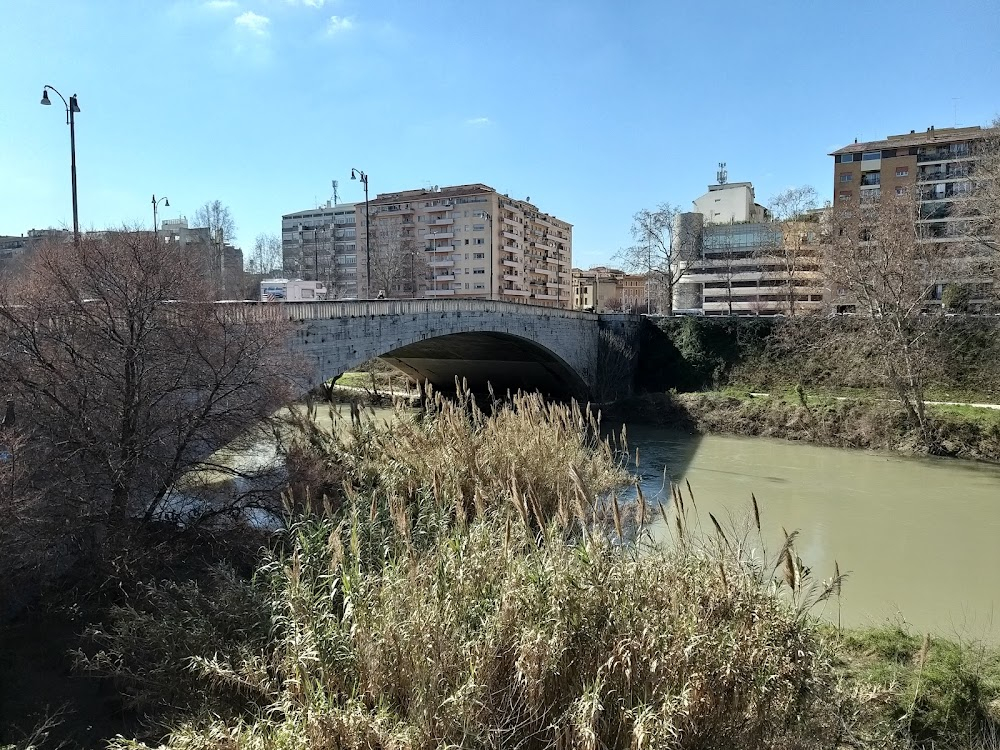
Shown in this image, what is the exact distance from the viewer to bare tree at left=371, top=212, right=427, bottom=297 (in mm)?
56406

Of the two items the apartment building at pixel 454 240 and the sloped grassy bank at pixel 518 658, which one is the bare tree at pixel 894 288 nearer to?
the sloped grassy bank at pixel 518 658

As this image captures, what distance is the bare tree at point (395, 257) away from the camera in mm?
56406

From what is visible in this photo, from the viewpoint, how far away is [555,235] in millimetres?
74625

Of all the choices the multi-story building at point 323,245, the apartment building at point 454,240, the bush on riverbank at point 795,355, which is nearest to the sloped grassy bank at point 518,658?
the bush on riverbank at point 795,355

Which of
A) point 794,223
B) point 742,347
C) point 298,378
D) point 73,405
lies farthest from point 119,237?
point 794,223

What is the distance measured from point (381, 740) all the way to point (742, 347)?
27.8 metres

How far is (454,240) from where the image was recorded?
63.5 metres

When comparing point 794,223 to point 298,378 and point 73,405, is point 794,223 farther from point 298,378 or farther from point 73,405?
point 73,405

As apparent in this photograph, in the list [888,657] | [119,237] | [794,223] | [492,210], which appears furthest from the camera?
[492,210]

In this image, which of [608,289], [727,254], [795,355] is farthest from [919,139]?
[608,289]

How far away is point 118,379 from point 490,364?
22.1m

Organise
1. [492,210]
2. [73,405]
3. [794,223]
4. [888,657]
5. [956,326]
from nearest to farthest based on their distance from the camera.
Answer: [888,657]
[73,405]
[956,326]
[794,223]
[492,210]

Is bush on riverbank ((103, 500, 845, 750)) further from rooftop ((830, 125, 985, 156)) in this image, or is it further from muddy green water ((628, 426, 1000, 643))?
rooftop ((830, 125, 985, 156))

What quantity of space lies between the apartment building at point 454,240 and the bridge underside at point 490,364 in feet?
94.5
